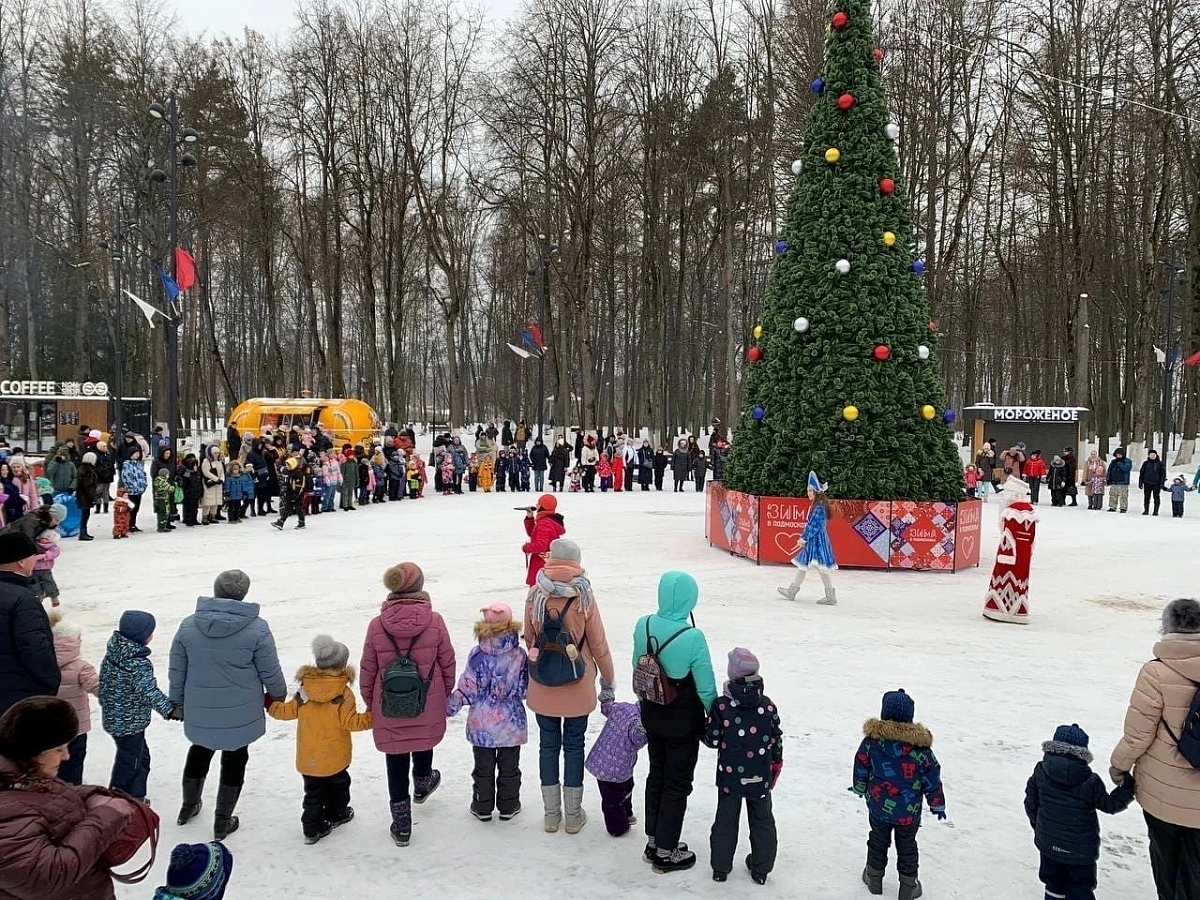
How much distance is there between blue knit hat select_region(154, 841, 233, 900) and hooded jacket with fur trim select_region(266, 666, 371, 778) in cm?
200

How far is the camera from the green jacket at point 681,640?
4.26m

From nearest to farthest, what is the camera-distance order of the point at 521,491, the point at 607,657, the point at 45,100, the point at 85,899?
the point at 85,899 → the point at 607,657 → the point at 521,491 → the point at 45,100

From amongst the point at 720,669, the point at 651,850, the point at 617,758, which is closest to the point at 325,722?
the point at 617,758

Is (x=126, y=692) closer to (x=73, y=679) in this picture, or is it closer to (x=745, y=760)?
(x=73, y=679)

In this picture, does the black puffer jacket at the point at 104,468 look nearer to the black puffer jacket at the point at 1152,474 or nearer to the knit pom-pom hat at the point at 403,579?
the knit pom-pom hat at the point at 403,579

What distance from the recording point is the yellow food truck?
29969 mm

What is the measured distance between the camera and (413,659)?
4594 mm

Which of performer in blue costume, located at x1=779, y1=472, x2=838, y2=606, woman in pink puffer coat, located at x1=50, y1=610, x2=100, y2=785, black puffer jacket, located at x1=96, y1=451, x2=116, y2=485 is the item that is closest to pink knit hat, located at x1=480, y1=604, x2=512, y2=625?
woman in pink puffer coat, located at x1=50, y1=610, x2=100, y2=785

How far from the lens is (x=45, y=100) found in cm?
3152

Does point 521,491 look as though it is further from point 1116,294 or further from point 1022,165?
point 1116,294

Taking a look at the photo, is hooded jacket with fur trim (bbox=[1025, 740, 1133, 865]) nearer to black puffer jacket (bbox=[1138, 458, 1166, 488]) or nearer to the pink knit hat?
the pink knit hat

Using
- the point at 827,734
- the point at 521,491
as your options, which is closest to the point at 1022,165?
the point at 521,491

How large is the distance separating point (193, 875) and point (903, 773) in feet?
9.96

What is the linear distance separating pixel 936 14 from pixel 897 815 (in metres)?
27.8
